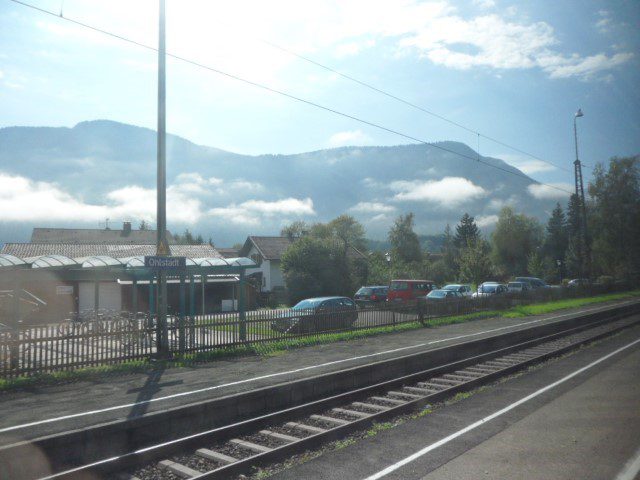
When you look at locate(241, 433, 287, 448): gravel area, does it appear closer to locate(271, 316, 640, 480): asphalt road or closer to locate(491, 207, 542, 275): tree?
locate(271, 316, 640, 480): asphalt road

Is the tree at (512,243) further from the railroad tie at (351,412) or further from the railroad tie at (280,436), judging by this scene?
the railroad tie at (280,436)

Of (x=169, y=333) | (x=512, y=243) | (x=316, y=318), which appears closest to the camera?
(x=169, y=333)

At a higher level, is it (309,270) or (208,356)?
(309,270)

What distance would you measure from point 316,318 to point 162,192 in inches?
332

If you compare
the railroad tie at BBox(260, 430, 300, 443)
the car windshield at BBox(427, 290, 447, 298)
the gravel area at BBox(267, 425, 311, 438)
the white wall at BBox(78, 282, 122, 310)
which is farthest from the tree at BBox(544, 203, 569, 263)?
the railroad tie at BBox(260, 430, 300, 443)

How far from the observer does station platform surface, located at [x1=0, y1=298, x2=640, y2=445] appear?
990 cm

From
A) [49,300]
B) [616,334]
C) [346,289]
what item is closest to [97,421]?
[616,334]

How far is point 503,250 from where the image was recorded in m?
89.6

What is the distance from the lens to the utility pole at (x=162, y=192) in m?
15.9

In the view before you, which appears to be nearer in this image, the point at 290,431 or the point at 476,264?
the point at 290,431

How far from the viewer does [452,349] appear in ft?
55.0

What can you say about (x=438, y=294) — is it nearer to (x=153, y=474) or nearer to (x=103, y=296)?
(x=103, y=296)

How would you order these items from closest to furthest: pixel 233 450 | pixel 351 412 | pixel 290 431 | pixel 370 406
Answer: pixel 233 450 → pixel 290 431 → pixel 351 412 → pixel 370 406

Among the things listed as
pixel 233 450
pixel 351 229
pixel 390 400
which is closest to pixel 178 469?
pixel 233 450
